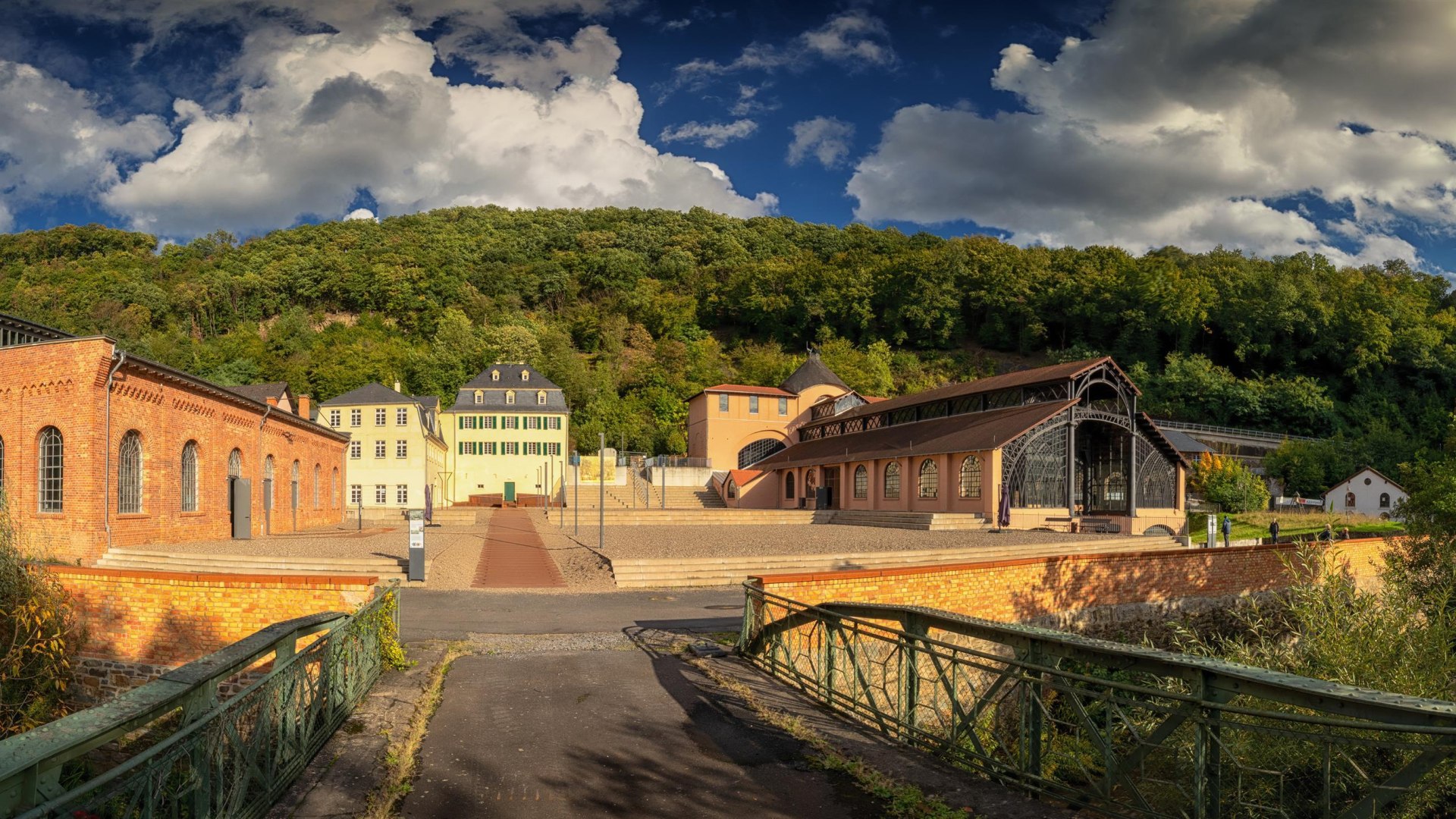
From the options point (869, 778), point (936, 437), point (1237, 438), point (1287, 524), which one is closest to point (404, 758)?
point (869, 778)

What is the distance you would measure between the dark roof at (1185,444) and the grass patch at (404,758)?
204ft

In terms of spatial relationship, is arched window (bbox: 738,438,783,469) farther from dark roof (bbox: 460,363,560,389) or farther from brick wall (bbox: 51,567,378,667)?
brick wall (bbox: 51,567,378,667)

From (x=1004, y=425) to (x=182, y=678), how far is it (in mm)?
37983

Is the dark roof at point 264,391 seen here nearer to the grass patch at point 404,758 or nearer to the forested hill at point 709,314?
the forested hill at point 709,314

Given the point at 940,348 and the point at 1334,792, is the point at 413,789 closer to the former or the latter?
the point at 1334,792

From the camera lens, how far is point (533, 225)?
109 meters

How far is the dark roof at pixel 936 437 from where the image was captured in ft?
127

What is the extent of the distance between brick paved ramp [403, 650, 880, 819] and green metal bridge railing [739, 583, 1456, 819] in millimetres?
1043

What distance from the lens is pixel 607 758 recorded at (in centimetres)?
659

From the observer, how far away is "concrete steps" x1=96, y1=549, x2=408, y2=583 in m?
20.2

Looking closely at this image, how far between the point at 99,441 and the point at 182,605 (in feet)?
46.2

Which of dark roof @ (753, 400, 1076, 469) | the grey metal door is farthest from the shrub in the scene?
dark roof @ (753, 400, 1076, 469)

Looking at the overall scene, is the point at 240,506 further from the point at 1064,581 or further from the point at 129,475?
the point at 1064,581

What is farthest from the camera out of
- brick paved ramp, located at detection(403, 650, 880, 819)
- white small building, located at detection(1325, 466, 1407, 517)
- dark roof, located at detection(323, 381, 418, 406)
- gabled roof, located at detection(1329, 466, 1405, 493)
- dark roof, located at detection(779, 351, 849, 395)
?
dark roof, located at detection(779, 351, 849, 395)
